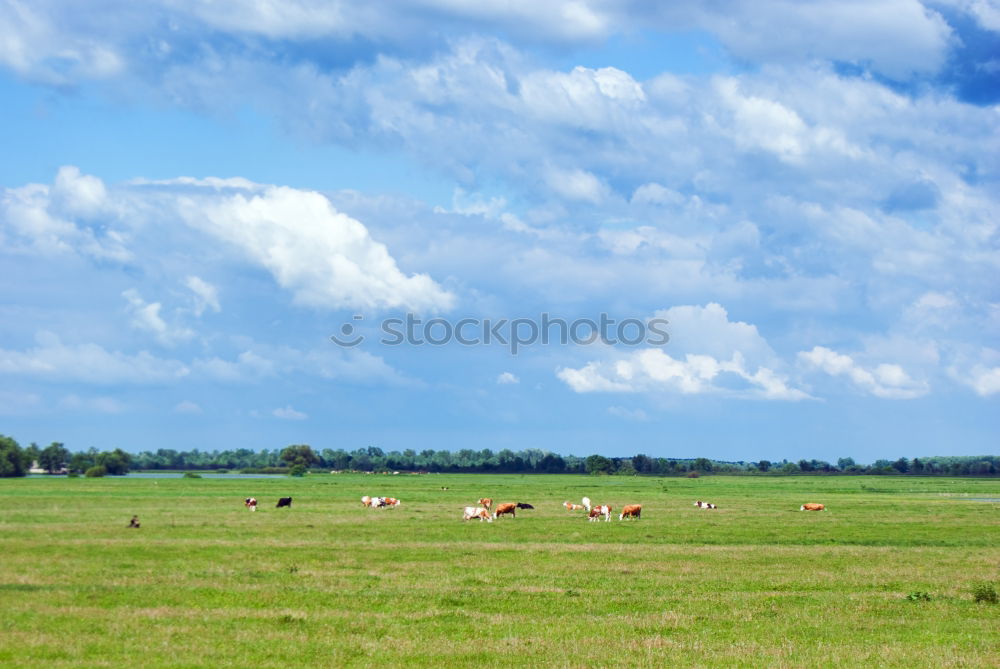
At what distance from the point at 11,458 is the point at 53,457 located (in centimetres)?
2179

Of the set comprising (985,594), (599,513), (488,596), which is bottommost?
(488,596)

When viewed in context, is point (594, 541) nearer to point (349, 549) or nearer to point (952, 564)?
point (349, 549)

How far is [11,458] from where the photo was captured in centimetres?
15538

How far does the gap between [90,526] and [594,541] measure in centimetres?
2319

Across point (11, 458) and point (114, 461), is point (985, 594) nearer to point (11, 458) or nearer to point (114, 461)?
point (11, 458)

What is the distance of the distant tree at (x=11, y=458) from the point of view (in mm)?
153750

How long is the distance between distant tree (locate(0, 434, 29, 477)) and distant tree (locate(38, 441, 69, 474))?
17382mm

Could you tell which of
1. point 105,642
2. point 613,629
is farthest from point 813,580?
point 105,642

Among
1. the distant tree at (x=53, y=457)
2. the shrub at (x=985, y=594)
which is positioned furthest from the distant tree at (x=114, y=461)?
the shrub at (x=985, y=594)

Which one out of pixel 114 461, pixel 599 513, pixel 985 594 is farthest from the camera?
pixel 114 461

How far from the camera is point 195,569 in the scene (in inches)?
1099

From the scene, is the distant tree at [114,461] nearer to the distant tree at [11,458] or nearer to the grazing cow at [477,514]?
the distant tree at [11,458]

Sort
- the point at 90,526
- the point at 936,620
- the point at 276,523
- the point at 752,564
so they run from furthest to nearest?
the point at 276,523 < the point at 90,526 < the point at 752,564 < the point at 936,620

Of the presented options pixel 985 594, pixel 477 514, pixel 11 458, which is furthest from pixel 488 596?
pixel 11 458
